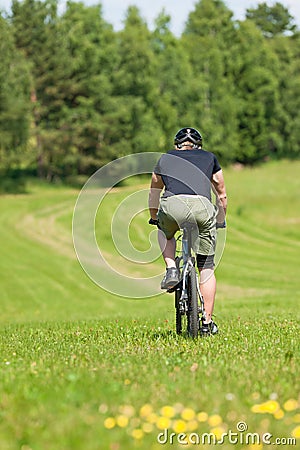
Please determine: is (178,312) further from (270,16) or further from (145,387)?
(270,16)

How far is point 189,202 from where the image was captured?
29.0 feet

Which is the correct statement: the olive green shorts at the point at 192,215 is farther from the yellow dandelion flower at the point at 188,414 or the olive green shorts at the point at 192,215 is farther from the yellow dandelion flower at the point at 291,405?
the yellow dandelion flower at the point at 188,414

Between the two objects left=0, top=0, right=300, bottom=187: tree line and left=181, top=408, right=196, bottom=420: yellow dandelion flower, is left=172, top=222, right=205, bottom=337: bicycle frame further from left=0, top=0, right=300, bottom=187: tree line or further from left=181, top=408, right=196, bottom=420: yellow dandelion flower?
left=0, top=0, right=300, bottom=187: tree line

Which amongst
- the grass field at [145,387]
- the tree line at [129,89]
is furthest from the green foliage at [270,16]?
the grass field at [145,387]

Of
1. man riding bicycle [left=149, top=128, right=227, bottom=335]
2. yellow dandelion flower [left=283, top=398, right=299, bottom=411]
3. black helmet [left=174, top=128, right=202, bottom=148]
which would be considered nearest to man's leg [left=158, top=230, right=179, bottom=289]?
man riding bicycle [left=149, top=128, right=227, bottom=335]

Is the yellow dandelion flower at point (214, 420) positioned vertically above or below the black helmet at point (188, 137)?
below

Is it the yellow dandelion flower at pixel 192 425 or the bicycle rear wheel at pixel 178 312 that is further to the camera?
the bicycle rear wheel at pixel 178 312

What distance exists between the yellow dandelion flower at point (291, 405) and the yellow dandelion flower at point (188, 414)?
0.66 meters

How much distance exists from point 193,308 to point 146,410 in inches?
161

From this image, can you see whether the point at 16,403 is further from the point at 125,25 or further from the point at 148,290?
the point at 125,25

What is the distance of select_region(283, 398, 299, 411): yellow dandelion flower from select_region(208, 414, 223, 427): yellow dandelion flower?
0.52 metres

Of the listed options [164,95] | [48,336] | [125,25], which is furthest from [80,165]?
[48,336]

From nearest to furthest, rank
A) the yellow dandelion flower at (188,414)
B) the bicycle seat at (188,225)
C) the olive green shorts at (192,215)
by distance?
1. the yellow dandelion flower at (188,414)
2. the olive green shorts at (192,215)
3. the bicycle seat at (188,225)

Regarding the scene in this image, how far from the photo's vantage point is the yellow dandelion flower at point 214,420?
15.1 feet
